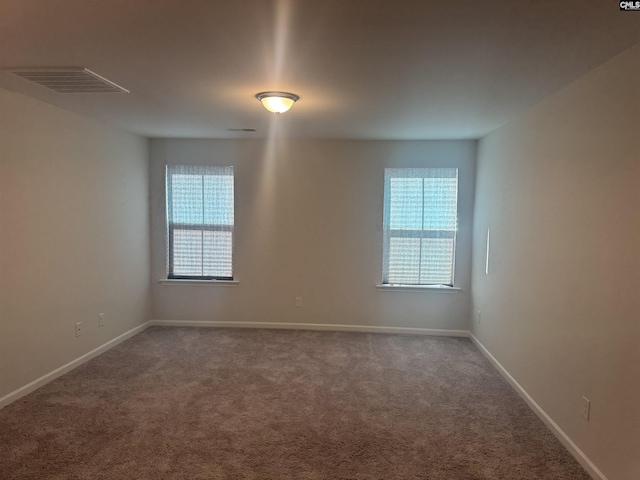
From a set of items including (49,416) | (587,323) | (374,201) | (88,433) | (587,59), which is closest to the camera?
(587,59)

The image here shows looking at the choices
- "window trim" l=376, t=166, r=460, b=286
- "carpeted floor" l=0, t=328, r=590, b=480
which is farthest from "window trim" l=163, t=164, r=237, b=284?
"window trim" l=376, t=166, r=460, b=286

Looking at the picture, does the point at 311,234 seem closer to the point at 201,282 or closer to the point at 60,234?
the point at 201,282

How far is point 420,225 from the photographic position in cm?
485

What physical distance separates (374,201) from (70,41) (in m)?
3.46

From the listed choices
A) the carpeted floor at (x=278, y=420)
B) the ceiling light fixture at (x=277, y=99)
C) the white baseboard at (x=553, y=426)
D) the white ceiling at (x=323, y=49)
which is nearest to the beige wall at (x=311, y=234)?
the carpeted floor at (x=278, y=420)

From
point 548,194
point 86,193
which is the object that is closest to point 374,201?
point 548,194

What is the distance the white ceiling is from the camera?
65.0 inches

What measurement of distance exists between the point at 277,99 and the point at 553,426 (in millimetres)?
2888

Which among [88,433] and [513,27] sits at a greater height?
[513,27]

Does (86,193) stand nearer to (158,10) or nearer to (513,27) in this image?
(158,10)

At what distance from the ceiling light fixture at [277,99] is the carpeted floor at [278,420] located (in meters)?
2.19

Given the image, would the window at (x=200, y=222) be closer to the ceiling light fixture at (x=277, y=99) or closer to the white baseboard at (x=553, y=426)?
the ceiling light fixture at (x=277, y=99)

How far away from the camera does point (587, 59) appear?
2.15m

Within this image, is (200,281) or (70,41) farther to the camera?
(200,281)
